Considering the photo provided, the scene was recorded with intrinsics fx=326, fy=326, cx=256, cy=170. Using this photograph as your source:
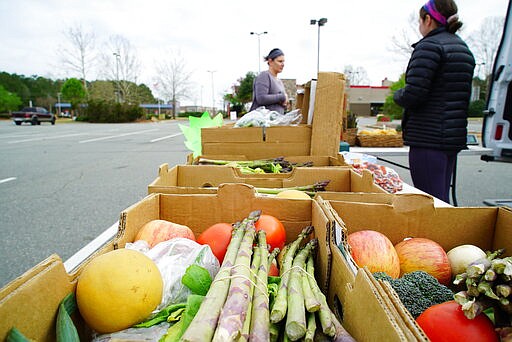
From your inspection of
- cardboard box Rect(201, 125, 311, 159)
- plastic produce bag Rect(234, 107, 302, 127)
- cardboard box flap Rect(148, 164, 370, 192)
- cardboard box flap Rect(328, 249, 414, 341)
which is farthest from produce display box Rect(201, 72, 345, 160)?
cardboard box flap Rect(328, 249, 414, 341)

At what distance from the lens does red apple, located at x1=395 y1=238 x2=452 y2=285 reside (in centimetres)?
128

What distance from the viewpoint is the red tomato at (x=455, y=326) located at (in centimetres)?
78

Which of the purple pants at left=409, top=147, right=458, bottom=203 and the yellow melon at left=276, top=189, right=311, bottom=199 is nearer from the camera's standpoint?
the yellow melon at left=276, top=189, right=311, bottom=199

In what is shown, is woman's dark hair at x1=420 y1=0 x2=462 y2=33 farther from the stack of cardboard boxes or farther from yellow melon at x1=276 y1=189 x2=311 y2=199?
yellow melon at x1=276 y1=189 x2=311 y2=199

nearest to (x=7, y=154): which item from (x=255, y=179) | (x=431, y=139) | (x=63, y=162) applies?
(x=63, y=162)

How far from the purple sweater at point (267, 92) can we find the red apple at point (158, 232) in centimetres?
328

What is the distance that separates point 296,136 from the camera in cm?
302

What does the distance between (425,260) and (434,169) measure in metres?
1.94

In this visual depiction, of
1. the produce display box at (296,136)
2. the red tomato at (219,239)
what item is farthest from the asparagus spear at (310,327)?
the produce display box at (296,136)

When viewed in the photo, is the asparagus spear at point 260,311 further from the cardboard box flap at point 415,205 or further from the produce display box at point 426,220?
the cardboard box flap at point 415,205

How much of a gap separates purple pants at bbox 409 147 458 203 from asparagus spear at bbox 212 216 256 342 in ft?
8.21

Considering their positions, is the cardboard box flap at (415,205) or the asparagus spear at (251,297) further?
the cardboard box flap at (415,205)

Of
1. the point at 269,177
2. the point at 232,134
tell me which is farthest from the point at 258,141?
the point at 269,177

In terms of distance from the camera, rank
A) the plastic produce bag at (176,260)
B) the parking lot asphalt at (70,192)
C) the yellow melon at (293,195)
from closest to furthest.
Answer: the plastic produce bag at (176,260) → the yellow melon at (293,195) → the parking lot asphalt at (70,192)
